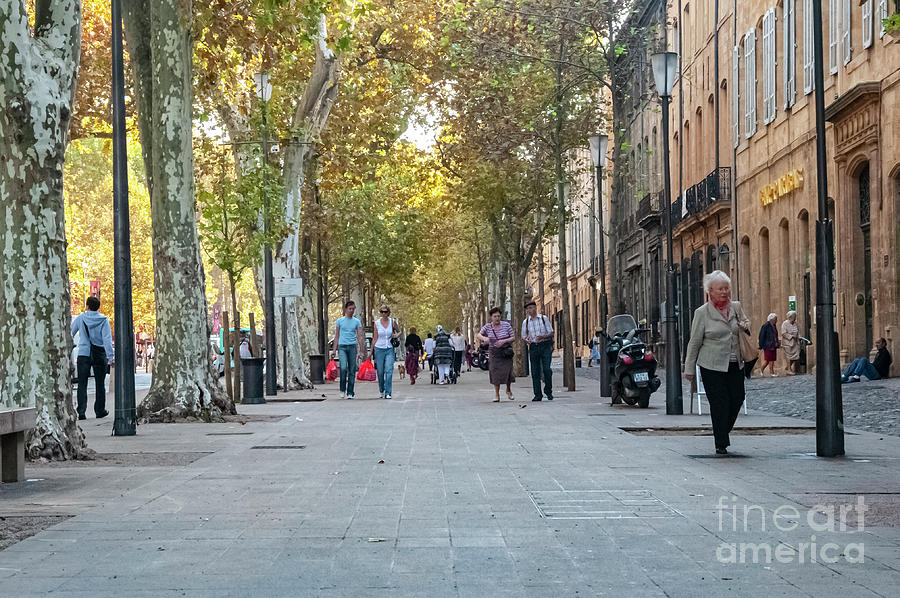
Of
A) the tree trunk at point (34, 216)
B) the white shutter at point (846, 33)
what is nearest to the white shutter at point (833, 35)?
the white shutter at point (846, 33)

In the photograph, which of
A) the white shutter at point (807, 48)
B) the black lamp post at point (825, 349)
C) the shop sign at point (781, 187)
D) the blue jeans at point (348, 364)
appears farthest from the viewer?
the shop sign at point (781, 187)

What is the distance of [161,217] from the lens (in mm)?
18297

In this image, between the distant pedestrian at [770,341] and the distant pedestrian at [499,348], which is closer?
the distant pedestrian at [499,348]

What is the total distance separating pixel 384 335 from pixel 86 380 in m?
6.78

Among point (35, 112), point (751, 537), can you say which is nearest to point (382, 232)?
point (35, 112)

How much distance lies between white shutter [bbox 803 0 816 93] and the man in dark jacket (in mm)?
7714

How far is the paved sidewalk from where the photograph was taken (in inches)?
238

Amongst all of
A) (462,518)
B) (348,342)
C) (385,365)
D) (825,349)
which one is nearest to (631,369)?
(385,365)

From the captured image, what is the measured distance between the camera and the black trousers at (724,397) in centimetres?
1184

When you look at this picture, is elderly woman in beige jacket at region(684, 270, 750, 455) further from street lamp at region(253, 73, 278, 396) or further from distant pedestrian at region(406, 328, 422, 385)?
distant pedestrian at region(406, 328, 422, 385)

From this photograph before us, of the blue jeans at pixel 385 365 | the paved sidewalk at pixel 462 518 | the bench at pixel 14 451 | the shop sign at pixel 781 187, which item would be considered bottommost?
the paved sidewalk at pixel 462 518

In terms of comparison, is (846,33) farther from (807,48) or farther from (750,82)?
(750,82)

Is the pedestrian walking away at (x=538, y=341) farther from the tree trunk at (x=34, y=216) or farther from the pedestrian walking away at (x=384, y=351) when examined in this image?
the tree trunk at (x=34, y=216)

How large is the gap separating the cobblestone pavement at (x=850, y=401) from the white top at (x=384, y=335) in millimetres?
5538
